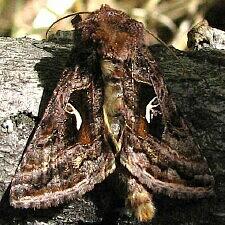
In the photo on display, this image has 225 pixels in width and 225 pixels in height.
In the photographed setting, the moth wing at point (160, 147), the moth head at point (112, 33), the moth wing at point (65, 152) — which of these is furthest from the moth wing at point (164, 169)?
the moth head at point (112, 33)

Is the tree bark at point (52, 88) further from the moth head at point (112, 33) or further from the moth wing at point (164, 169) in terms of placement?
the moth head at point (112, 33)

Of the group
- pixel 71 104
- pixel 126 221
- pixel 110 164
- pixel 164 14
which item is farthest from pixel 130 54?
pixel 164 14

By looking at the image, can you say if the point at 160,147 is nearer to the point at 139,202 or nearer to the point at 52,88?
the point at 139,202

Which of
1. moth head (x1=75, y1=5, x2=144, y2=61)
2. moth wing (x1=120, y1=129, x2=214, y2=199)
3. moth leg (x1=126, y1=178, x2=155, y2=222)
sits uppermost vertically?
moth head (x1=75, y1=5, x2=144, y2=61)

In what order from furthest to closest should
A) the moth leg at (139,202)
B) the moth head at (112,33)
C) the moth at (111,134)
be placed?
the moth head at (112,33), the moth at (111,134), the moth leg at (139,202)

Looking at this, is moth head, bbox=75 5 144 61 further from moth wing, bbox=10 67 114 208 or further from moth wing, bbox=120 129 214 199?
moth wing, bbox=120 129 214 199

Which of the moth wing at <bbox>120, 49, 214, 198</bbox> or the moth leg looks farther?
the moth wing at <bbox>120, 49, 214, 198</bbox>

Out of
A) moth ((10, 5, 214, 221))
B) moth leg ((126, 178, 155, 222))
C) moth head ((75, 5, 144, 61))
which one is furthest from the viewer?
moth head ((75, 5, 144, 61))

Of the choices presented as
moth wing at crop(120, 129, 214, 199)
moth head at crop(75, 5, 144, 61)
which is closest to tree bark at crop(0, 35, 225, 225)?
moth wing at crop(120, 129, 214, 199)
